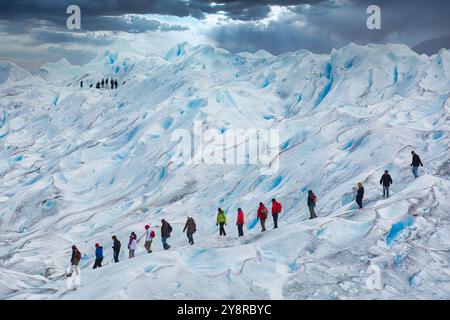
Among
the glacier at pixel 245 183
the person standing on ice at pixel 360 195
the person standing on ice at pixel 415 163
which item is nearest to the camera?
the glacier at pixel 245 183

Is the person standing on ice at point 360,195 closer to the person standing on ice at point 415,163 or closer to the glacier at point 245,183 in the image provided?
the glacier at point 245,183

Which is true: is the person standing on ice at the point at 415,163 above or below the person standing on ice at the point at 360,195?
above

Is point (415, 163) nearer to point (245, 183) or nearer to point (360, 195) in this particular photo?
point (360, 195)

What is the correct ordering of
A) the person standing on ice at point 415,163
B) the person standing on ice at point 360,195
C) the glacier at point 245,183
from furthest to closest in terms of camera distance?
the person standing on ice at point 415,163
the person standing on ice at point 360,195
the glacier at point 245,183

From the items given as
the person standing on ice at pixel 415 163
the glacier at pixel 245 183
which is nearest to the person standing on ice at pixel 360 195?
the glacier at pixel 245 183

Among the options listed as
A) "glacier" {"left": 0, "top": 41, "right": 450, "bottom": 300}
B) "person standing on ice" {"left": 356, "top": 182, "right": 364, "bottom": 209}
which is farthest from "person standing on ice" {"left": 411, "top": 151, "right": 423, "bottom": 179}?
"person standing on ice" {"left": 356, "top": 182, "right": 364, "bottom": 209}

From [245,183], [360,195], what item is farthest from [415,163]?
[245,183]

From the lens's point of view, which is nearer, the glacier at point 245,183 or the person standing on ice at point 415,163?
the glacier at point 245,183
